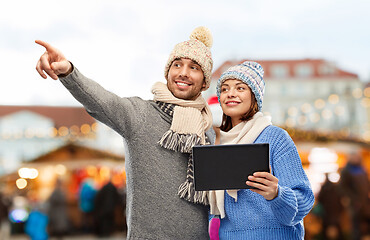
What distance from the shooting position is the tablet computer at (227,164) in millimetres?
1666

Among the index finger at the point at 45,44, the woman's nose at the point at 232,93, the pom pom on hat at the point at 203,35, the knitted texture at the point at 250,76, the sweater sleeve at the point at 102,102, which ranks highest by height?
the pom pom on hat at the point at 203,35

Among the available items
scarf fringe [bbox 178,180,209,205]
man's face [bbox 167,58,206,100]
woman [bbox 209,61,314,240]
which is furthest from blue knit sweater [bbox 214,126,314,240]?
man's face [bbox 167,58,206,100]

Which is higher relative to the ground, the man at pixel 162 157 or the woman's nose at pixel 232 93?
the woman's nose at pixel 232 93

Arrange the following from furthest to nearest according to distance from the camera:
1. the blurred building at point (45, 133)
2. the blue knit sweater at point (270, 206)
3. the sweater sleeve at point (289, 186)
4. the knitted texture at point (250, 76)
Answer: the blurred building at point (45, 133) < the knitted texture at point (250, 76) < the blue knit sweater at point (270, 206) < the sweater sleeve at point (289, 186)

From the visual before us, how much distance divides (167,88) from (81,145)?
9.26 m

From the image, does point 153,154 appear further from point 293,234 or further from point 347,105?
point 347,105

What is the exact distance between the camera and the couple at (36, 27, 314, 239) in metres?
1.95

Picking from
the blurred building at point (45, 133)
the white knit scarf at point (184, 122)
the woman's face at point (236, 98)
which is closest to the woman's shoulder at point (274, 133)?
the woman's face at point (236, 98)

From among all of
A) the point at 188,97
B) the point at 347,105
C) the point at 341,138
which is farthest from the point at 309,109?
the point at 188,97

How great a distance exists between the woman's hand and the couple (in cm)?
18

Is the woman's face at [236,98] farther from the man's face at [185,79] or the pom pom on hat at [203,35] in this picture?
the pom pom on hat at [203,35]

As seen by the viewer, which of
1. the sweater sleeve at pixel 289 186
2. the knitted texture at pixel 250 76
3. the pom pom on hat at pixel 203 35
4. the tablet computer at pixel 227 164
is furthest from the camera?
the pom pom on hat at pixel 203 35

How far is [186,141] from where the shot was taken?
2129mm

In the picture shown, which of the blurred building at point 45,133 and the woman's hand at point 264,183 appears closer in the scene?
the woman's hand at point 264,183
